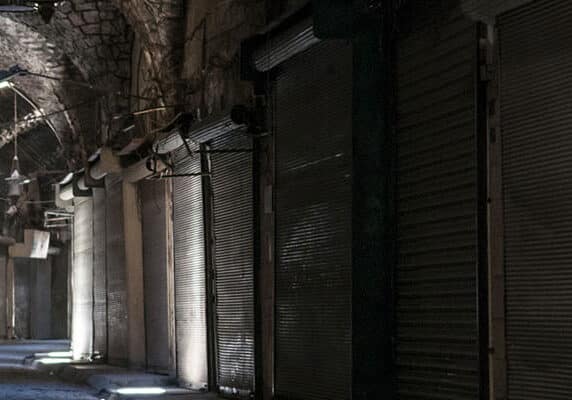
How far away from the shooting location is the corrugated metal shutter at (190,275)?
1448 centimetres

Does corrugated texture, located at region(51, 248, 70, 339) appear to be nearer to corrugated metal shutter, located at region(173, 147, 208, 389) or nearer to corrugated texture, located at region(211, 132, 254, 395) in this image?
corrugated metal shutter, located at region(173, 147, 208, 389)

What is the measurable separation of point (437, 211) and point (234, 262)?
5.17 meters

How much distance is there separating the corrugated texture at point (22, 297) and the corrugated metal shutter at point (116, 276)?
58.0 ft

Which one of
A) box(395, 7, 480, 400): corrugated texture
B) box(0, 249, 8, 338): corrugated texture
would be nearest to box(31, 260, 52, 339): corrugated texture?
box(0, 249, 8, 338): corrugated texture

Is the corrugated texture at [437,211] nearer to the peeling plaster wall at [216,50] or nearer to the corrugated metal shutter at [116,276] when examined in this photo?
the peeling plaster wall at [216,50]

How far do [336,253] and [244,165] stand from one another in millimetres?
2978

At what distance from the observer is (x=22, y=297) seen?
37625mm

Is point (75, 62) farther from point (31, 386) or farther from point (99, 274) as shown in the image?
point (31, 386)

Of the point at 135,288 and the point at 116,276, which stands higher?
the point at 116,276

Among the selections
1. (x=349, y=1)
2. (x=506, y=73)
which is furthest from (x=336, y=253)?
(x=506, y=73)

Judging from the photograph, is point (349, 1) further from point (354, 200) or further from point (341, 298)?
point (341, 298)

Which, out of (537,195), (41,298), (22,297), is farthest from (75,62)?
(22,297)

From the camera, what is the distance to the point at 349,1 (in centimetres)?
858

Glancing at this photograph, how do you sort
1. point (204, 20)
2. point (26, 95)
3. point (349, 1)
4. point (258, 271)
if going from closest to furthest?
point (349, 1)
point (258, 271)
point (204, 20)
point (26, 95)
